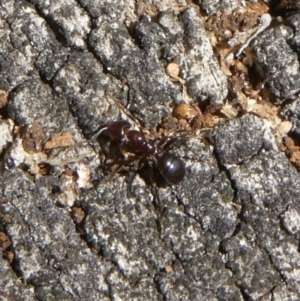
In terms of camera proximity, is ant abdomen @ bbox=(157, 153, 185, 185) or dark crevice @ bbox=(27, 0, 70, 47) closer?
ant abdomen @ bbox=(157, 153, 185, 185)

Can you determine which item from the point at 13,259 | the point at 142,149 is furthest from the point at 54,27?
the point at 13,259

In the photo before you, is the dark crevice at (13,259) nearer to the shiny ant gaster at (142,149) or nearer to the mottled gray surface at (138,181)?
the mottled gray surface at (138,181)

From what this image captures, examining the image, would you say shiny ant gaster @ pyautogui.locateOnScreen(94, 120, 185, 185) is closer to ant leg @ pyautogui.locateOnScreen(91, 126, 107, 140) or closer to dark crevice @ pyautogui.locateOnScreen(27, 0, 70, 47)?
ant leg @ pyautogui.locateOnScreen(91, 126, 107, 140)

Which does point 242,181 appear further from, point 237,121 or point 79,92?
point 79,92

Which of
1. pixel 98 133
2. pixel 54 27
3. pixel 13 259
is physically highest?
pixel 54 27

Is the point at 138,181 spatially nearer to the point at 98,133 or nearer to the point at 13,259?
the point at 98,133

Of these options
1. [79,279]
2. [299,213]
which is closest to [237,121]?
[299,213]

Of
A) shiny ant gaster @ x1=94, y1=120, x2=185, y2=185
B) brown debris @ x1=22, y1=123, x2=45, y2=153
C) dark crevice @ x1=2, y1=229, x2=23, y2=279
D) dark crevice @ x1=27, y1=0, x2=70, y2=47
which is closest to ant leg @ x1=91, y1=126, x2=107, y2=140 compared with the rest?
shiny ant gaster @ x1=94, y1=120, x2=185, y2=185
